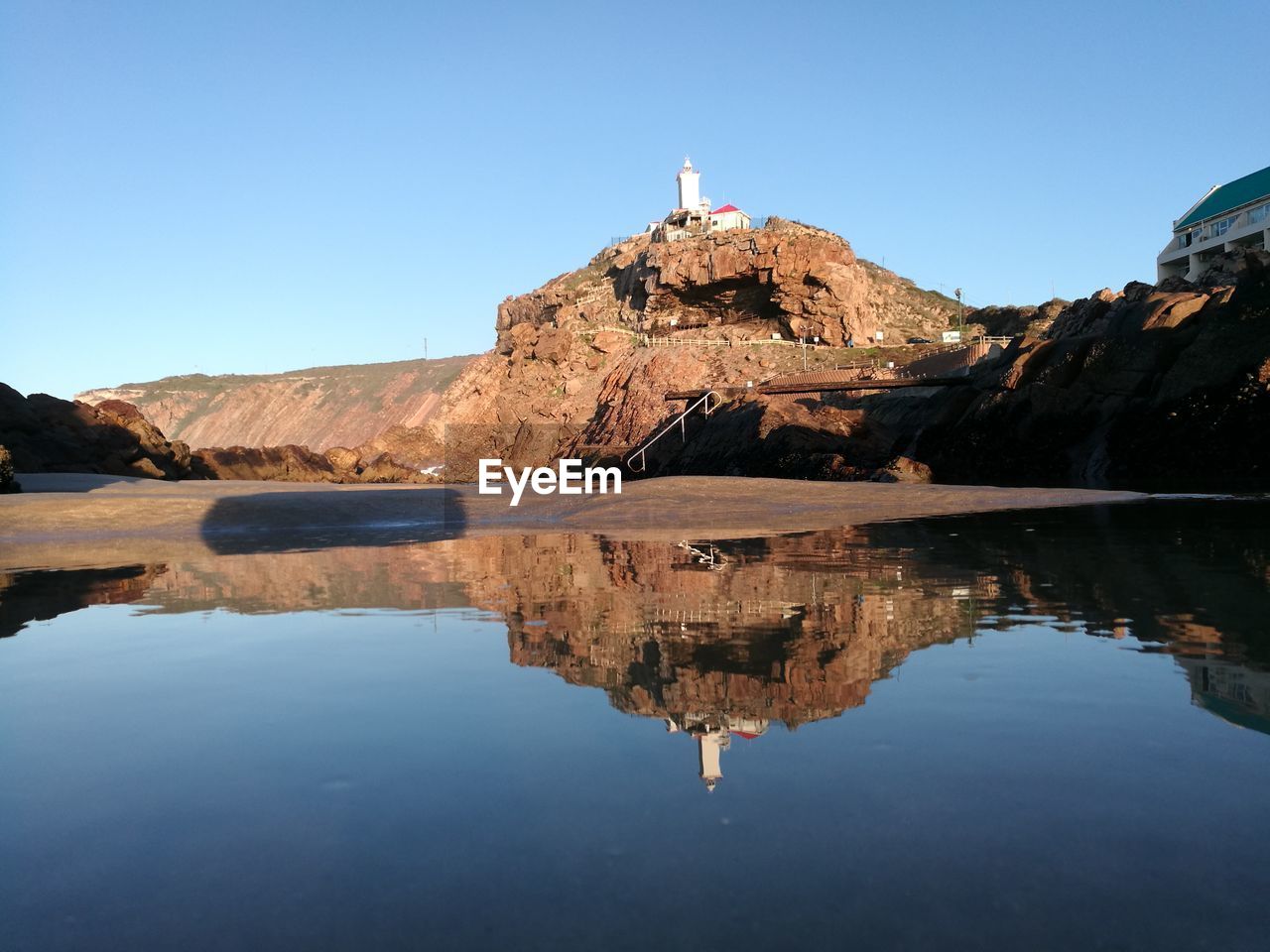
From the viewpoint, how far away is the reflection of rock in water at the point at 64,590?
7323 mm

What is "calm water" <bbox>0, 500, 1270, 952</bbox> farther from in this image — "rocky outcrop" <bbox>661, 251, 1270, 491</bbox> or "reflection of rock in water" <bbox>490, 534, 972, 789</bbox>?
"rocky outcrop" <bbox>661, 251, 1270, 491</bbox>

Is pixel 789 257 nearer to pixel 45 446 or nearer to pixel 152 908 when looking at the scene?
pixel 45 446

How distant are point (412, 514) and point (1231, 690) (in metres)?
16.1

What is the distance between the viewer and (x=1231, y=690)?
3.95m

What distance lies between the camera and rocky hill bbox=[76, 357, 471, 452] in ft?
466

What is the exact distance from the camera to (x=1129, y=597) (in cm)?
650

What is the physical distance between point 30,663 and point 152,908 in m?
3.72

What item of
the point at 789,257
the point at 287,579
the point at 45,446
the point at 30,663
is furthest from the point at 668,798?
the point at 789,257

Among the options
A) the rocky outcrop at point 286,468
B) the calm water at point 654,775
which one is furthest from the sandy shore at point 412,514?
the rocky outcrop at point 286,468

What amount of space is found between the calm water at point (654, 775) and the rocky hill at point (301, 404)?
128 meters

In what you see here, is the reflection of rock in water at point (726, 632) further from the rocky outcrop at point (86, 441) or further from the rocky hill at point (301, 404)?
the rocky hill at point (301, 404)

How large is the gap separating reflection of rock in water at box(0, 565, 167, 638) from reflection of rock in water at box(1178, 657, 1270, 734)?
21.7ft

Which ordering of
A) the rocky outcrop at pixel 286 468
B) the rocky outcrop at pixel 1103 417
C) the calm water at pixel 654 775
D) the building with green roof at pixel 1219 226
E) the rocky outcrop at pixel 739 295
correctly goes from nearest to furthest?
1. the calm water at pixel 654 775
2. the rocky outcrop at pixel 1103 417
3. the rocky outcrop at pixel 286 468
4. the building with green roof at pixel 1219 226
5. the rocky outcrop at pixel 739 295

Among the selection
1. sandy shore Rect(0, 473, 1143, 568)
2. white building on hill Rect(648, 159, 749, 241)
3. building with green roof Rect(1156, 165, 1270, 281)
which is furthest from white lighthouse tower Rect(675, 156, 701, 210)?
sandy shore Rect(0, 473, 1143, 568)
